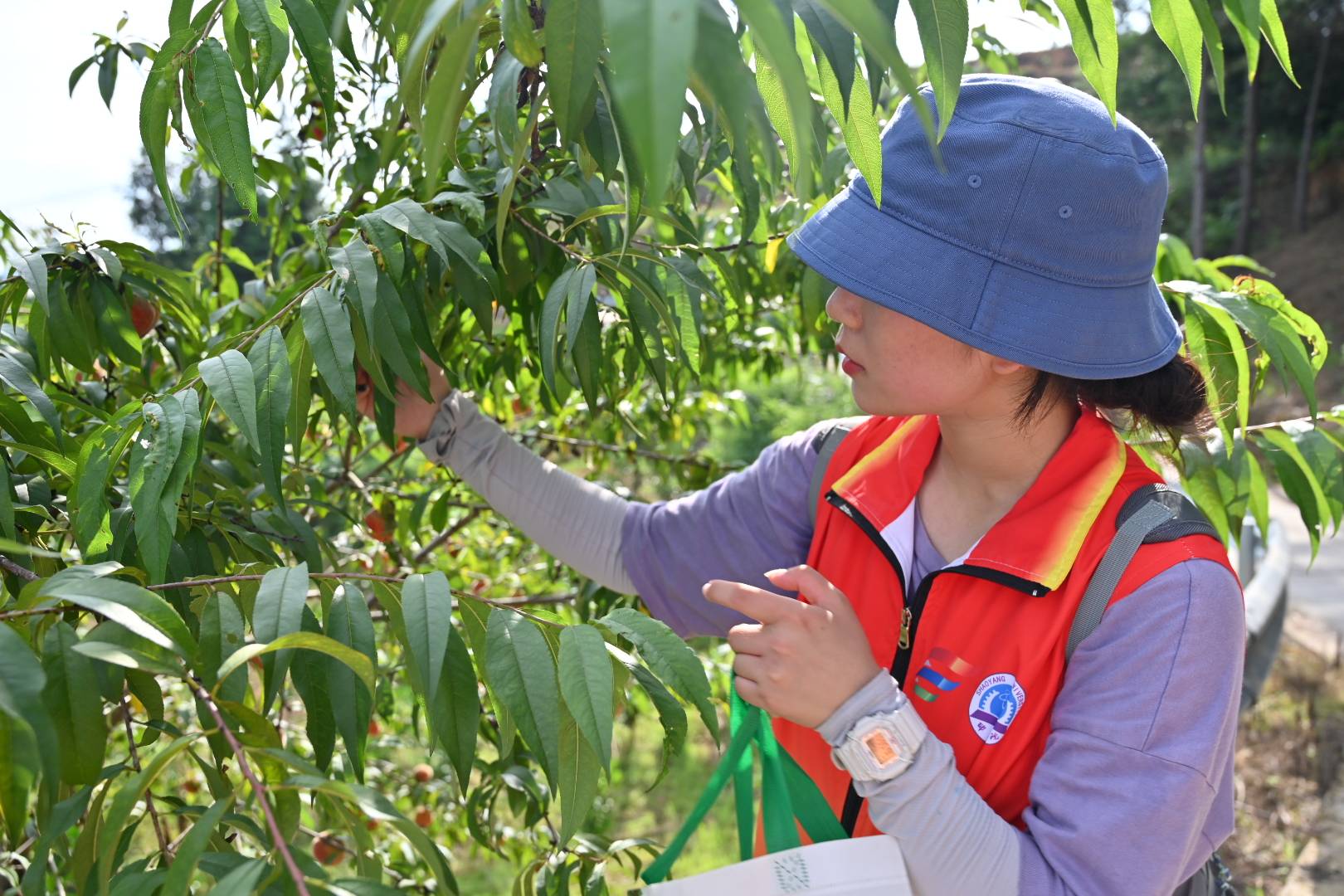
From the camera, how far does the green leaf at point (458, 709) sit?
78 cm

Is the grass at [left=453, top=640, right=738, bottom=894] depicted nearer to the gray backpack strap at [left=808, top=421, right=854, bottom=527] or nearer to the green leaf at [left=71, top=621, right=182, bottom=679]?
the gray backpack strap at [left=808, top=421, right=854, bottom=527]

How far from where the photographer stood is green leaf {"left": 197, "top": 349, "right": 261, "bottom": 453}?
86cm

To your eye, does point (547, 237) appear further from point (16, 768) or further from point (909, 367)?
point (16, 768)

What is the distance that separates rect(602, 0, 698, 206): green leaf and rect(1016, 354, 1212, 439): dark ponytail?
867 mm

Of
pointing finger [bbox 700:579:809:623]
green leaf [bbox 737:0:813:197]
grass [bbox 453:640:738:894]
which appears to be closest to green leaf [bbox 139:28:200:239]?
pointing finger [bbox 700:579:809:623]

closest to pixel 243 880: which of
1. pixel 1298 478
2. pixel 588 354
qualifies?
pixel 588 354

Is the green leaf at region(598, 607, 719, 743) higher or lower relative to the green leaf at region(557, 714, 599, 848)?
higher

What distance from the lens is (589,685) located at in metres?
0.74

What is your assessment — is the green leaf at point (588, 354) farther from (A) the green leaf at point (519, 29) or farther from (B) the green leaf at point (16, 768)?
(B) the green leaf at point (16, 768)

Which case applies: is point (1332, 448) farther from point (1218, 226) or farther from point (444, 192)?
point (1218, 226)

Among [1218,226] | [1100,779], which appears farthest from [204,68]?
[1218,226]

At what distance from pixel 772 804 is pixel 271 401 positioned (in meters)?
0.55

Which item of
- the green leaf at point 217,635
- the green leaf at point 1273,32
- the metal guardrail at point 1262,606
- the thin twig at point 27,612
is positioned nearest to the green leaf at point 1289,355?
the green leaf at point 1273,32

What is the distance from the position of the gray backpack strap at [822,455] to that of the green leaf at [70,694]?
0.88 m
